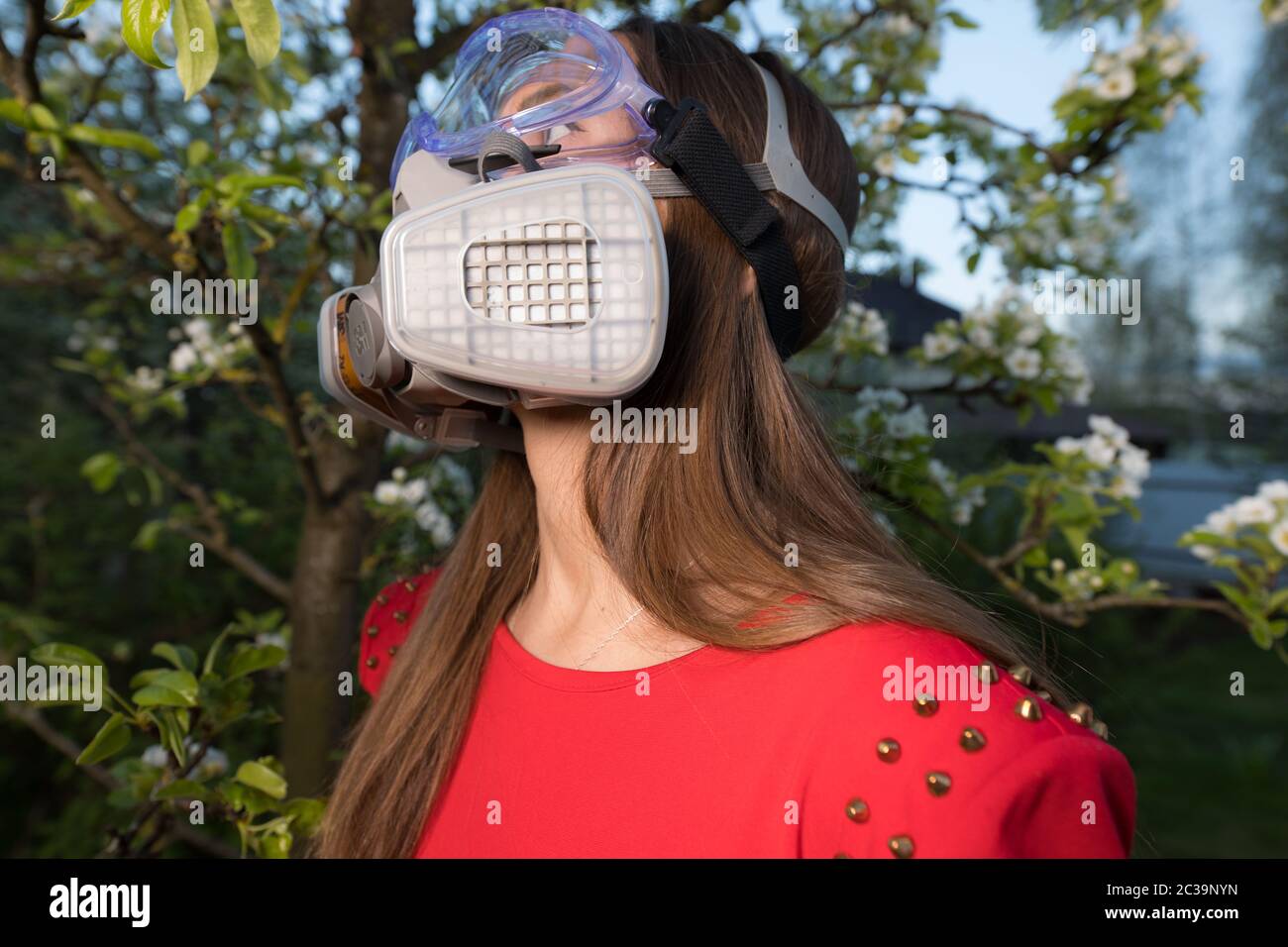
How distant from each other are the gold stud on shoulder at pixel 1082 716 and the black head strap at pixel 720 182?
57 centimetres

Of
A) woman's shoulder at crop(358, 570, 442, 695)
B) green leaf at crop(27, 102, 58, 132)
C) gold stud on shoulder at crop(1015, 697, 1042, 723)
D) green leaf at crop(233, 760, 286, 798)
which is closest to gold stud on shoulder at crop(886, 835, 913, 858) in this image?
gold stud on shoulder at crop(1015, 697, 1042, 723)

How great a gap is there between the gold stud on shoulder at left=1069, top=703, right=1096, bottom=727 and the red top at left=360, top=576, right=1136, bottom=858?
1.2 inches

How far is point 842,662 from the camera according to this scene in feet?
3.18

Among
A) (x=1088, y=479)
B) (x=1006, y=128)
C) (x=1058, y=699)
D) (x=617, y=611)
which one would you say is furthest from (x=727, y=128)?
(x=1088, y=479)

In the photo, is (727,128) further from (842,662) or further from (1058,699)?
(1058,699)

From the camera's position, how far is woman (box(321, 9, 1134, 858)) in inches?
34.3

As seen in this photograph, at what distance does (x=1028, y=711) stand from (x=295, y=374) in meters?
4.00

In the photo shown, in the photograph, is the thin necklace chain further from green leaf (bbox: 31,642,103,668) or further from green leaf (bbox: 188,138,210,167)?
green leaf (bbox: 188,138,210,167)

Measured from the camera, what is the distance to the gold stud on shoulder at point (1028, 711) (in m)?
0.87

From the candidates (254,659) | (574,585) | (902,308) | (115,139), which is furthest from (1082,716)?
(902,308)

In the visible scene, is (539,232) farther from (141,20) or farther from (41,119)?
(41,119)

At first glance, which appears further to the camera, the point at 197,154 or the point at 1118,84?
the point at 1118,84

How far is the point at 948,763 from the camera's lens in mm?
853

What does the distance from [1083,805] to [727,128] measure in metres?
0.86
